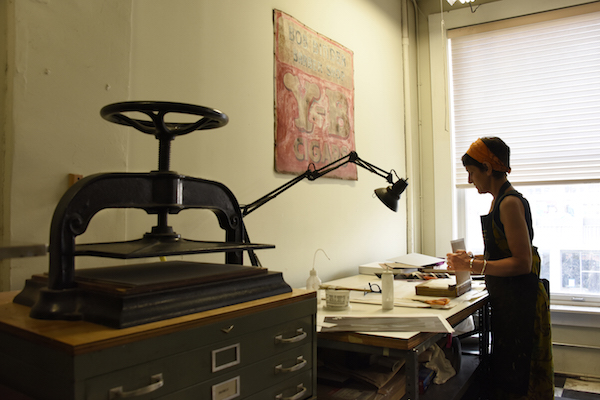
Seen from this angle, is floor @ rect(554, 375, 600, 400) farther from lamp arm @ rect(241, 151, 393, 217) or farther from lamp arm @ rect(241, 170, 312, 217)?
lamp arm @ rect(241, 170, 312, 217)

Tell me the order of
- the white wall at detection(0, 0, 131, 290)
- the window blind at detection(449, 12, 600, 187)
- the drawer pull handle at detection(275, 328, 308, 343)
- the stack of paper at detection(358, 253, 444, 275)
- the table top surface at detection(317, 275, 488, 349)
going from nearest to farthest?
1. the drawer pull handle at detection(275, 328, 308, 343)
2. the white wall at detection(0, 0, 131, 290)
3. the table top surface at detection(317, 275, 488, 349)
4. the stack of paper at detection(358, 253, 444, 275)
5. the window blind at detection(449, 12, 600, 187)

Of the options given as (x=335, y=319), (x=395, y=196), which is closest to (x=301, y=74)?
(x=395, y=196)

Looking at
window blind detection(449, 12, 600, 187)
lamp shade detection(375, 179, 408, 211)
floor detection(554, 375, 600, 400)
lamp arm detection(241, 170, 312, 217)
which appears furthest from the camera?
window blind detection(449, 12, 600, 187)

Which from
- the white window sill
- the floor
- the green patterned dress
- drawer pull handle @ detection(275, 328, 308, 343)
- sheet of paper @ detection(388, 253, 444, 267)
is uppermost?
sheet of paper @ detection(388, 253, 444, 267)

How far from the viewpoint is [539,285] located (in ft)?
6.61

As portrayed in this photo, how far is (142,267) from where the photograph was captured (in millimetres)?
1096

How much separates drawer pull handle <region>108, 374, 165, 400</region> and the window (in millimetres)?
3511

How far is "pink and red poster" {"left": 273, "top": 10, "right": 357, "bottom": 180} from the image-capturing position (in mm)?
2375

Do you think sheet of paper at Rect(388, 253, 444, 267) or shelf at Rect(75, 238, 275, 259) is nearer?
shelf at Rect(75, 238, 275, 259)

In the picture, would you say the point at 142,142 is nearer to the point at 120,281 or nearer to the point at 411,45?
the point at 120,281

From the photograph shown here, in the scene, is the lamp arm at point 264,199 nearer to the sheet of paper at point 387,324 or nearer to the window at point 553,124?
the sheet of paper at point 387,324

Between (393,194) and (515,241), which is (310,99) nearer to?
(393,194)

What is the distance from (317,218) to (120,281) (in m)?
1.81

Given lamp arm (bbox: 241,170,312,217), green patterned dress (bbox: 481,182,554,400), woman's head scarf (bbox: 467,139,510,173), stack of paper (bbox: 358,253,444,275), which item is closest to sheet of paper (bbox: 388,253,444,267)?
stack of paper (bbox: 358,253,444,275)
